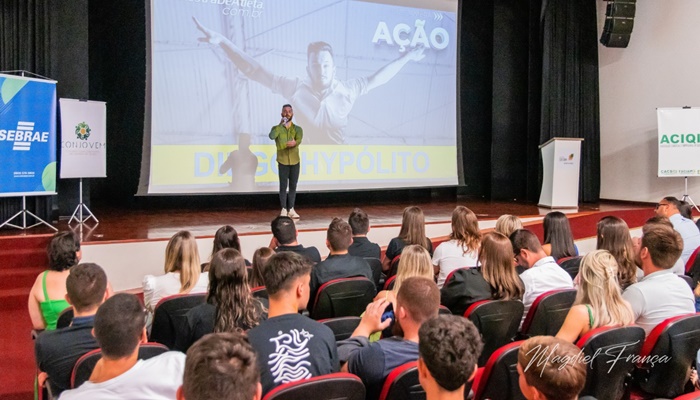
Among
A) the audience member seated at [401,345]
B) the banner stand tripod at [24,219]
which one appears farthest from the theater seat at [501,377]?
the banner stand tripod at [24,219]

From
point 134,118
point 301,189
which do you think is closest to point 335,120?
point 301,189

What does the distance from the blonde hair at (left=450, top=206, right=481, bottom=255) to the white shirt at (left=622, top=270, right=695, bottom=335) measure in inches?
49.7

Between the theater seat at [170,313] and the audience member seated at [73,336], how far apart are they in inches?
18.8

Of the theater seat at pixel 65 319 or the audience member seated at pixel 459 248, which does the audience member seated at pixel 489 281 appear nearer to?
the audience member seated at pixel 459 248

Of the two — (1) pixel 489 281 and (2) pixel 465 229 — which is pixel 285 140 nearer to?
(2) pixel 465 229

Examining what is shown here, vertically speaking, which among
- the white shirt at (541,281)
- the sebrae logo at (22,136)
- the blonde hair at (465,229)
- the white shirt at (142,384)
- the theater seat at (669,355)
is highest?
the sebrae logo at (22,136)

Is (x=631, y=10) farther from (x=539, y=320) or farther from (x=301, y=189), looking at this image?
(x=539, y=320)

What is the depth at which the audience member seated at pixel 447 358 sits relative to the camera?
157 cm

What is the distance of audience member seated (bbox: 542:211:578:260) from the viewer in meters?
3.97

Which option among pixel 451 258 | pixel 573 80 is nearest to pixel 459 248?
pixel 451 258

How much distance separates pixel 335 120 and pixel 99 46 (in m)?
3.28

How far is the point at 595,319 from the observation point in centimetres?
243

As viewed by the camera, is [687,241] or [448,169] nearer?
[687,241]

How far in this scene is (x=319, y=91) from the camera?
8.02 m
